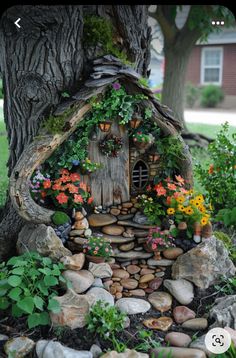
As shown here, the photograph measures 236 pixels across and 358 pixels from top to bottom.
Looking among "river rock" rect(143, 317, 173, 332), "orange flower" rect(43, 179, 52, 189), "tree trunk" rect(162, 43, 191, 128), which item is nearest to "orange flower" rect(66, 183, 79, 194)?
"orange flower" rect(43, 179, 52, 189)

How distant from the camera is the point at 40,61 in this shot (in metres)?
2.81

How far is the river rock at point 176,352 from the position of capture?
7.23 ft

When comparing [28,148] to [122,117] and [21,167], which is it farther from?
[122,117]

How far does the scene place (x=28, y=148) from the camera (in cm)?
271

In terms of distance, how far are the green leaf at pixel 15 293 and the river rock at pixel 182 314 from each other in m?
0.94

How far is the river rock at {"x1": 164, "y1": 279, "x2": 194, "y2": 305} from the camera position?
2707mm

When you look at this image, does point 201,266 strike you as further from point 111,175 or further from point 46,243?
point 46,243

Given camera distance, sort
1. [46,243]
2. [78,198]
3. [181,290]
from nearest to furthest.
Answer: [46,243]
[181,290]
[78,198]

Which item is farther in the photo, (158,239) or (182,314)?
(158,239)

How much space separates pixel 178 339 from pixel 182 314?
24cm

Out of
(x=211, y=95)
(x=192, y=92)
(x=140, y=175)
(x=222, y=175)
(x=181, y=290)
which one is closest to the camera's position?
(x=181, y=290)

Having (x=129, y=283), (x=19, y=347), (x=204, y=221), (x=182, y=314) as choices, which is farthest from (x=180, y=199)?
(x=19, y=347)

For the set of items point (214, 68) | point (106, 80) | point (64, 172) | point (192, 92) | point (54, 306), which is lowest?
point (54, 306)

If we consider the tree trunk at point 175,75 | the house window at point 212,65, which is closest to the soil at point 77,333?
the tree trunk at point 175,75
